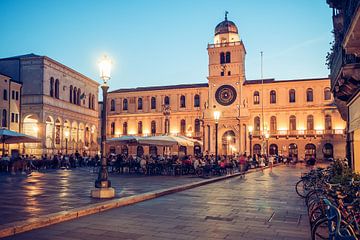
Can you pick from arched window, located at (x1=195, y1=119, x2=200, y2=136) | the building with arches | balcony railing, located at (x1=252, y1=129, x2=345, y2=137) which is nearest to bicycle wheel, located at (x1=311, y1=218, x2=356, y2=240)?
the building with arches

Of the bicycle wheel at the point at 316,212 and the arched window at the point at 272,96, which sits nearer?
the bicycle wheel at the point at 316,212

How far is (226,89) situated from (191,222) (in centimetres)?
5133

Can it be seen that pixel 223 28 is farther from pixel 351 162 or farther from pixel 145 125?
pixel 351 162

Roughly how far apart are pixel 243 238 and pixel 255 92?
53.1 metres

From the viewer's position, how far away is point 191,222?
7402mm

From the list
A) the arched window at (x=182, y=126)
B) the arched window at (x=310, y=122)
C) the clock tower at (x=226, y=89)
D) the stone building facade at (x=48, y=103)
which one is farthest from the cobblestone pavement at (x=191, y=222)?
the arched window at (x=182, y=126)

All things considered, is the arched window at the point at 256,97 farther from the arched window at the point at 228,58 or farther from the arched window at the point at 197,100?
the arched window at the point at 197,100

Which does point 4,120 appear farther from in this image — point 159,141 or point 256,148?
point 256,148

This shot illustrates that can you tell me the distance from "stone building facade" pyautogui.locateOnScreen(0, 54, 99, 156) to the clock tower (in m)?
20.3

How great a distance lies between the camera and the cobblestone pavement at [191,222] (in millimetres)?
6316

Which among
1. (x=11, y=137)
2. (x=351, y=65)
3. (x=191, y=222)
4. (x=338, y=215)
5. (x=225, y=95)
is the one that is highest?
(x=225, y=95)

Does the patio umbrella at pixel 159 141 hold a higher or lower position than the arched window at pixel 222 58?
lower

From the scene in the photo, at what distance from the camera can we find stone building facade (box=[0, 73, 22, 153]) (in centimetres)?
3797

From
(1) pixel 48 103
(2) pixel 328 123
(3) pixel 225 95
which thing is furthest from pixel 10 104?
(2) pixel 328 123
